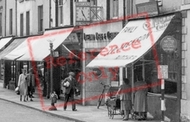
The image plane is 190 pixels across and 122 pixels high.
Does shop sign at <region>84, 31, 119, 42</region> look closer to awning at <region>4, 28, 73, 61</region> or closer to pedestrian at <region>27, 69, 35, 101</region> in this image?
awning at <region>4, 28, 73, 61</region>

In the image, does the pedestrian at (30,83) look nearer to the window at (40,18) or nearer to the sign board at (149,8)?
the window at (40,18)

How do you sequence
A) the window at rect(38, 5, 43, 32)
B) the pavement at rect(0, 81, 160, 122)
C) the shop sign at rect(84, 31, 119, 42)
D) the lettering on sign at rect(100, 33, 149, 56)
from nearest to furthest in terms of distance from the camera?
the lettering on sign at rect(100, 33, 149, 56) → the pavement at rect(0, 81, 160, 122) → the shop sign at rect(84, 31, 119, 42) → the window at rect(38, 5, 43, 32)

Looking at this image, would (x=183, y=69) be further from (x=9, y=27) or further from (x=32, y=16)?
(x=9, y=27)

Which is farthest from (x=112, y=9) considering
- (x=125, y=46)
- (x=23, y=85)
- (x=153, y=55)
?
(x=23, y=85)

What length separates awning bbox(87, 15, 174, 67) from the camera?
1773 cm

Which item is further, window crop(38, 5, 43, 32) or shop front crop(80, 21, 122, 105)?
window crop(38, 5, 43, 32)

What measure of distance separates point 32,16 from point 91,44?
11.2 meters

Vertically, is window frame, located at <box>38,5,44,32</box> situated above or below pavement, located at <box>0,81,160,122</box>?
above

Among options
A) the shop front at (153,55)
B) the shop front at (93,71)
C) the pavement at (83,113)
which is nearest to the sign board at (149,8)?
the shop front at (153,55)

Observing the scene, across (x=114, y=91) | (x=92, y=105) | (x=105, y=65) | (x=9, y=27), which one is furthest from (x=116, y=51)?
(x=9, y=27)

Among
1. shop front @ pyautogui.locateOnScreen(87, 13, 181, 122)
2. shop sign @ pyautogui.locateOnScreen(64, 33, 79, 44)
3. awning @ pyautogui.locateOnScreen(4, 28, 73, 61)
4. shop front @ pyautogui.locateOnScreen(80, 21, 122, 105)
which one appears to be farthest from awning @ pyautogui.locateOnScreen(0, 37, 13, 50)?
shop front @ pyautogui.locateOnScreen(87, 13, 181, 122)

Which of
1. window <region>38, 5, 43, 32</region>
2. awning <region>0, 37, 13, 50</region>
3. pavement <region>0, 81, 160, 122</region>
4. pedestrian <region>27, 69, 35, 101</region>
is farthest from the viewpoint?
awning <region>0, 37, 13, 50</region>

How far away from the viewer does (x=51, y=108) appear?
23625 millimetres

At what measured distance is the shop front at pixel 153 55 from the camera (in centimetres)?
1769
